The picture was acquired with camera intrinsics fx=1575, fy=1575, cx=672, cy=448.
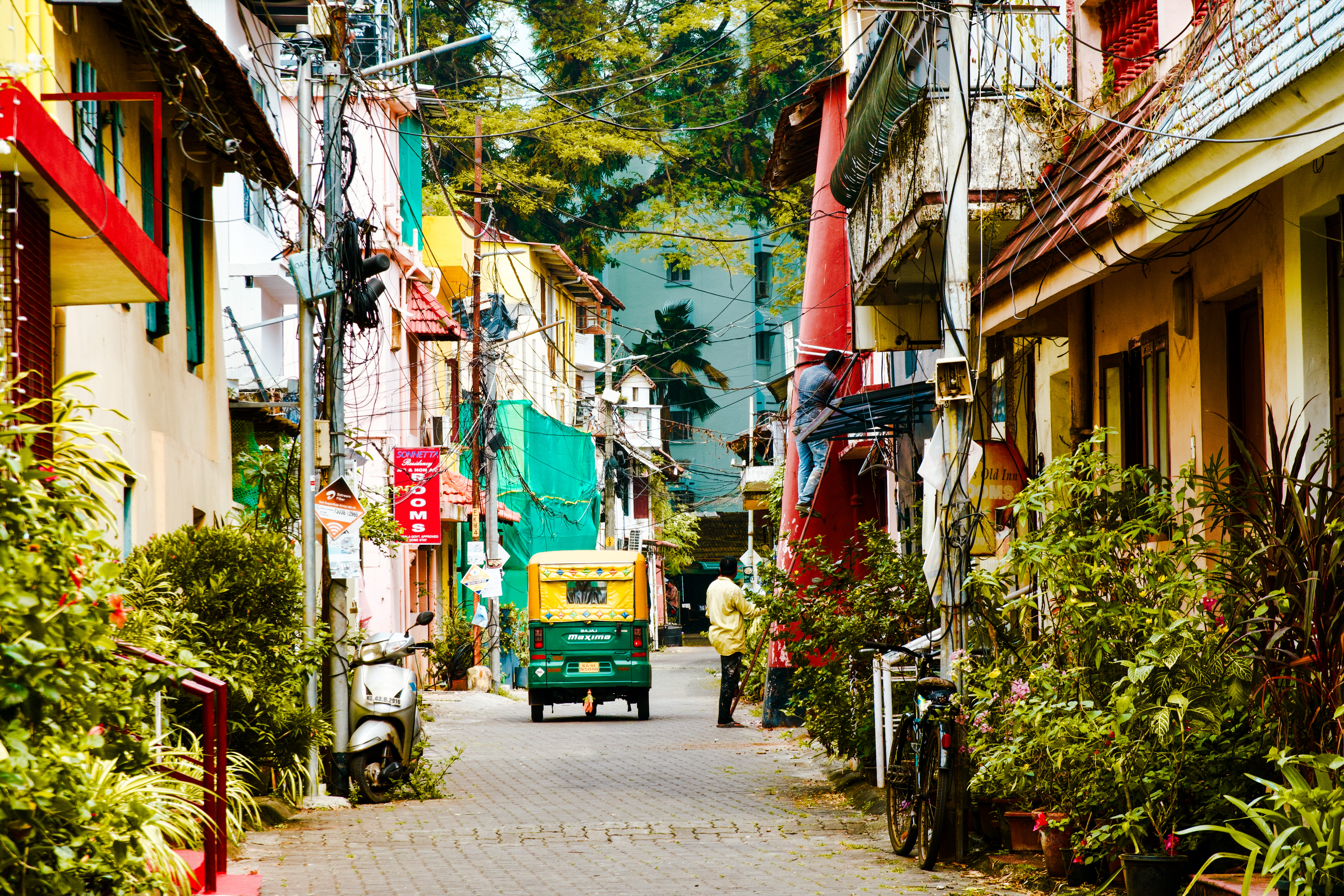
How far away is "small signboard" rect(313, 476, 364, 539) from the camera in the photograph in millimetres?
14586

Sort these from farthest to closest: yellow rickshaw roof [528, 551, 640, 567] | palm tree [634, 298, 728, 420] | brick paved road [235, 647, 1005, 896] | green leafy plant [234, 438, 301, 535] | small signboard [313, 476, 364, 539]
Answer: palm tree [634, 298, 728, 420], yellow rickshaw roof [528, 551, 640, 567], green leafy plant [234, 438, 301, 535], small signboard [313, 476, 364, 539], brick paved road [235, 647, 1005, 896]

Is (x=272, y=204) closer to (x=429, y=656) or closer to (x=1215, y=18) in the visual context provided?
(x=429, y=656)

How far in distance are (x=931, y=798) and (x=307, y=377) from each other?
7.43m

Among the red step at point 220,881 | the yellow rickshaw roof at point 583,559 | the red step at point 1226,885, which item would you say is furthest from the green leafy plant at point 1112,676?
the yellow rickshaw roof at point 583,559

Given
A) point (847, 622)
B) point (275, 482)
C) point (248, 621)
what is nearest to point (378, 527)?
point (275, 482)

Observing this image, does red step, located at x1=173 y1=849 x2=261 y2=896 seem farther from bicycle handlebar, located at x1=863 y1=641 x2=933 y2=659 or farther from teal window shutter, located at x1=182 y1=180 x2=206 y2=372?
teal window shutter, located at x1=182 y1=180 x2=206 y2=372

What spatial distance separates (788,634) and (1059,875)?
6.02 metres

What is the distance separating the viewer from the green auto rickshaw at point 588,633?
84.2 ft

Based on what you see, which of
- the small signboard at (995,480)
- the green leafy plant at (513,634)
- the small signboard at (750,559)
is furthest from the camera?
the small signboard at (750,559)

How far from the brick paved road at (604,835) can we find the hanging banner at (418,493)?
1035cm

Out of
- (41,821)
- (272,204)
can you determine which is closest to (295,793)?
(41,821)

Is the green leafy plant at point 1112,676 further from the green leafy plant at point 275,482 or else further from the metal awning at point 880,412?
the green leafy plant at point 275,482

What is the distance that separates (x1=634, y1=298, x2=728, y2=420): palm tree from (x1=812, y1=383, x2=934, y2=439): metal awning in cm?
4491

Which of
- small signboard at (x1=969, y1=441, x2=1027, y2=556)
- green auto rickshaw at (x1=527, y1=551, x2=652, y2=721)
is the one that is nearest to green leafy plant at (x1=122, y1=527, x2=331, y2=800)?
small signboard at (x1=969, y1=441, x2=1027, y2=556)
